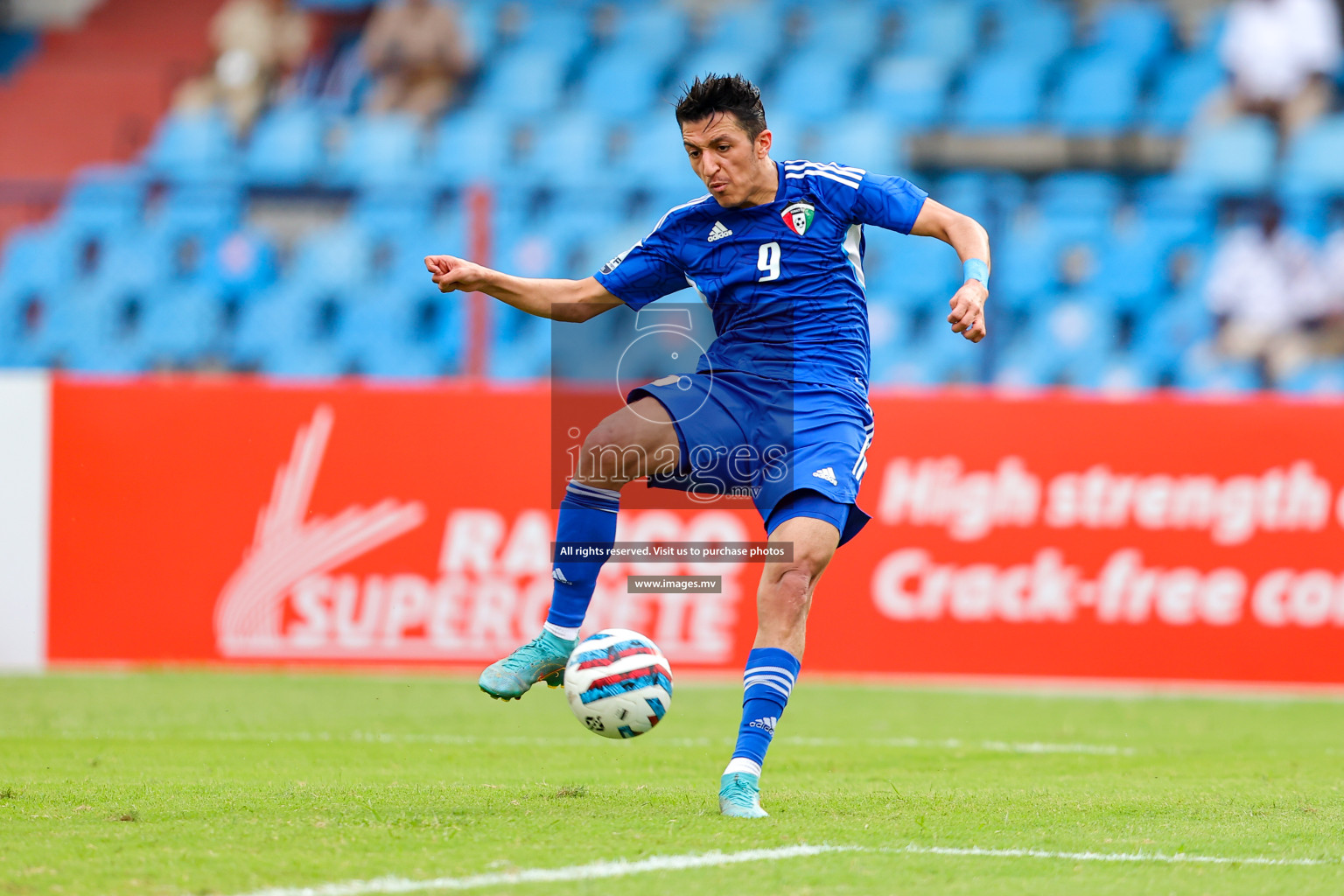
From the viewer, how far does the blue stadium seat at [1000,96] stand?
15.5 m

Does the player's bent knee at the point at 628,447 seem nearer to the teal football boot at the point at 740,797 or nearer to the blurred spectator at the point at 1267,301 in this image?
the teal football boot at the point at 740,797

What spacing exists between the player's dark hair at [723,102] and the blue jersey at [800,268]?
0.28 m

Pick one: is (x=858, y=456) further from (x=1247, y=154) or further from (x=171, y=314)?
(x=1247, y=154)

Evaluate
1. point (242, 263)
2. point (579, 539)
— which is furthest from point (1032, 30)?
point (579, 539)

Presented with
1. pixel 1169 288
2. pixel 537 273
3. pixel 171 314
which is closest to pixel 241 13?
pixel 171 314

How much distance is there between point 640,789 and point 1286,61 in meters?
11.6

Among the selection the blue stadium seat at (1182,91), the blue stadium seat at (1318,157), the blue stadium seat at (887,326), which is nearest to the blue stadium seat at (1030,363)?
the blue stadium seat at (887,326)

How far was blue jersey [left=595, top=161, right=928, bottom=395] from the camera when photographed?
215 inches

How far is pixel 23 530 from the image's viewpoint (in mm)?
10047

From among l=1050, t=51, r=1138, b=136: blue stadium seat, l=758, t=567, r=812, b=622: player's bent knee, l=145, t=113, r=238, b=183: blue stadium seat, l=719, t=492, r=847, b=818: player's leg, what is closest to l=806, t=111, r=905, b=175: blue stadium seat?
l=1050, t=51, r=1138, b=136: blue stadium seat

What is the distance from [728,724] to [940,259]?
248 inches

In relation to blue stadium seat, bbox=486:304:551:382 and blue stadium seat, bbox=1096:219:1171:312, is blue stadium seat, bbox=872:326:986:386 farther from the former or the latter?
blue stadium seat, bbox=486:304:551:382

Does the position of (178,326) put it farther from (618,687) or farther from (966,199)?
(618,687)

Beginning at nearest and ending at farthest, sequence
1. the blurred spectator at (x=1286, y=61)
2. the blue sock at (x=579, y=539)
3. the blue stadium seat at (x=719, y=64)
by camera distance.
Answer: the blue sock at (x=579, y=539)
the blurred spectator at (x=1286, y=61)
the blue stadium seat at (x=719, y=64)
